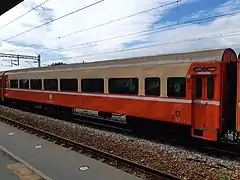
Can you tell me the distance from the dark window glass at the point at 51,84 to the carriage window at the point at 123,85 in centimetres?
567

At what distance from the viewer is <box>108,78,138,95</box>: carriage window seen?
11.6 m

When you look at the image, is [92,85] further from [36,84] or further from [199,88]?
[36,84]

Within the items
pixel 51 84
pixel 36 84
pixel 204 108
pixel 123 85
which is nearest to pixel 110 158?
pixel 204 108

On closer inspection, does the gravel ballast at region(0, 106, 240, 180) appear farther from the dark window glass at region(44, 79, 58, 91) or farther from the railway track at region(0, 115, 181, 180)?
the dark window glass at region(44, 79, 58, 91)

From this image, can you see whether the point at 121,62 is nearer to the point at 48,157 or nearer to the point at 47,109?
the point at 48,157

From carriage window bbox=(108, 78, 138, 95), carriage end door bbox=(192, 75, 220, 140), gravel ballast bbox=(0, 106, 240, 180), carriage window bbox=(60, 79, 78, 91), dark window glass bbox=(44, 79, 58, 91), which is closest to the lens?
gravel ballast bbox=(0, 106, 240, 180)

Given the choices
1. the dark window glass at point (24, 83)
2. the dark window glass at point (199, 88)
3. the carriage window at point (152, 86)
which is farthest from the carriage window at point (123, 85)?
the dark window glass at point (24, 83)

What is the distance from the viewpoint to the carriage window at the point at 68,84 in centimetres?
1554

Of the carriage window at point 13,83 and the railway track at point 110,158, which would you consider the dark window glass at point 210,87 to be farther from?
the carriage window at point 13,83

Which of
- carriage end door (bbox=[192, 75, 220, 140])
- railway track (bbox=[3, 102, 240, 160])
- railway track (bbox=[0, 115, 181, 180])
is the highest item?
carriage end door (bbox=[192, 75, 220, 140])

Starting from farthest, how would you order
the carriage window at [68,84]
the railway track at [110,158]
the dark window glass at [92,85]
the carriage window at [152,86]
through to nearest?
1. the carriage window at [68,84]
2. the dark window glass at [92,85]
3. the carriage window at [152,86]
4. the railway track at [110,158]

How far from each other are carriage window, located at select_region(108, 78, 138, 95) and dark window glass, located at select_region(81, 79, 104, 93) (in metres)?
0.67

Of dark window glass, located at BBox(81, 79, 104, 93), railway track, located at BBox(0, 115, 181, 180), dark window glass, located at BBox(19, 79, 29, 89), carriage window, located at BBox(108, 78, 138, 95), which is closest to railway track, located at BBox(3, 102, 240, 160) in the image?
dark window glass, located at BBox(81, 79, 104, 93)

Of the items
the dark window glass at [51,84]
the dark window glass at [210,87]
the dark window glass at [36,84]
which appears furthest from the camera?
the dark window glass at [36,84]
